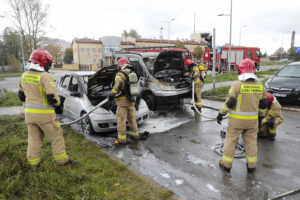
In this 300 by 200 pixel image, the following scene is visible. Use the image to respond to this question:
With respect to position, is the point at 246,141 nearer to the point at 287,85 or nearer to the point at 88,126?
the point at 88,126

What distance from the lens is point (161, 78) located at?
7902 millimetres

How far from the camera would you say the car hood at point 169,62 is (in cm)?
791

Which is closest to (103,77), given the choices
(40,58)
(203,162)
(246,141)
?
(40,58)

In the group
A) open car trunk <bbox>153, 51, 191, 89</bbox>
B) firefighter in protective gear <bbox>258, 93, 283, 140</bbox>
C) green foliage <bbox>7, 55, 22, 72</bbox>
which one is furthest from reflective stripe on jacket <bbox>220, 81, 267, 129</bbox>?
green foliage <bbox>7, 55, 22, 72</bbox>

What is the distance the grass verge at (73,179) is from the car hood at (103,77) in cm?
216

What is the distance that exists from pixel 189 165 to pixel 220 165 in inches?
21.1

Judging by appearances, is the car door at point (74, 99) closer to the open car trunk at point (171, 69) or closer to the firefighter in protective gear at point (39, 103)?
the firefighter in protective gear at point (39, 103)

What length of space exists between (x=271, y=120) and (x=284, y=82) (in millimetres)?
3994

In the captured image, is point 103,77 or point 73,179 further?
point 103,77

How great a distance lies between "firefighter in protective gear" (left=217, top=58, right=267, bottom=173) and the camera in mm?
3297

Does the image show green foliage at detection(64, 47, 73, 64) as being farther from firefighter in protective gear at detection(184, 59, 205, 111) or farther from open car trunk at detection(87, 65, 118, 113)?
firefighter in protective gear at detection(184, 59, 205, 111)

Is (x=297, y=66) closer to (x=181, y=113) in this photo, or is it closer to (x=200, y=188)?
(x=181, y=113)

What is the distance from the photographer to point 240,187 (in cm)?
314

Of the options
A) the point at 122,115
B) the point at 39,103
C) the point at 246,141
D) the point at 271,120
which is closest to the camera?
the point at 39,103
